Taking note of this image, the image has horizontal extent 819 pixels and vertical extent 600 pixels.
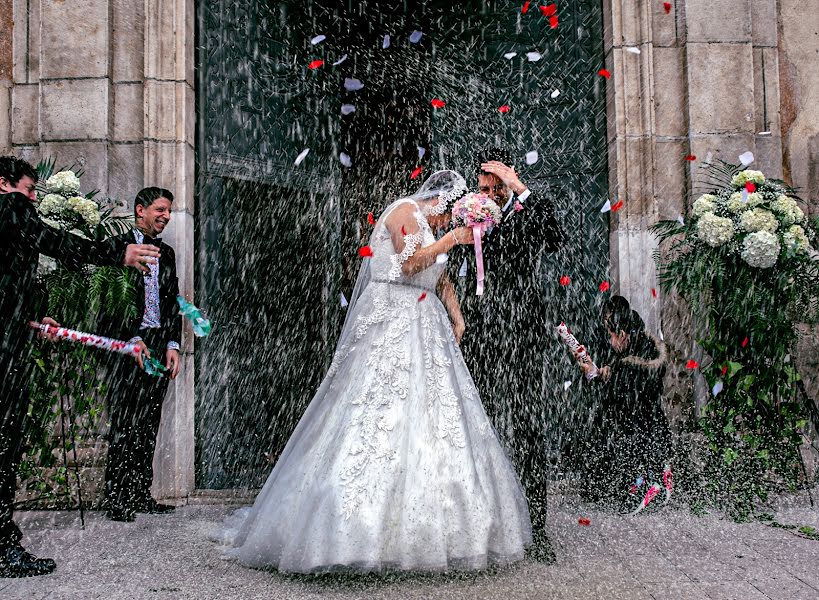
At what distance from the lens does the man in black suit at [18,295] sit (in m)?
3.78

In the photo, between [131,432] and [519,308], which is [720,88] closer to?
[519,308]

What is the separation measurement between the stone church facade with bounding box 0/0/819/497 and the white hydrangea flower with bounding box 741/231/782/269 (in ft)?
3.22

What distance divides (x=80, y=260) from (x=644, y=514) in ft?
11.5

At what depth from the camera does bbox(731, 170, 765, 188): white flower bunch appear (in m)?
5.18

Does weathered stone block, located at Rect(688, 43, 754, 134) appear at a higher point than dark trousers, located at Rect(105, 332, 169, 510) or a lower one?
higher

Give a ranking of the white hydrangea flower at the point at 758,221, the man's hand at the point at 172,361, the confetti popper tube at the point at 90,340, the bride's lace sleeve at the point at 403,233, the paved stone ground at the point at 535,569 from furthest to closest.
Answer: the man's hand at the point at 172,361, the white hydrangea flower at the point at 758,221, the confetti popper tube at the point at 90,340, the bride's lace sleeve at the point at 403,233, the paved stone ground at the point at 535,569

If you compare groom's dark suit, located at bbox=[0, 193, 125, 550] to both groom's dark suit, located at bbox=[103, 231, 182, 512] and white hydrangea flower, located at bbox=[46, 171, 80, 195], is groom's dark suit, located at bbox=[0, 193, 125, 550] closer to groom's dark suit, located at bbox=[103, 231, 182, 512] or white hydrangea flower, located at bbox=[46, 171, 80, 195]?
white hydrangea flower, located at bbox=[46, 171, 80, 195]

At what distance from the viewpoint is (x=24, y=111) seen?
6.16 metres

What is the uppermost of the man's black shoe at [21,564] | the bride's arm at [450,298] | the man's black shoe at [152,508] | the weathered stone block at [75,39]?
the weathered stone block at [75,39]

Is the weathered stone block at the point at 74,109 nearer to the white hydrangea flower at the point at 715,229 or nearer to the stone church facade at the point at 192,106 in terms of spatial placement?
the stone church facade at the point at 192,106

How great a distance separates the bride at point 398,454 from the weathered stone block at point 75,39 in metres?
3.15

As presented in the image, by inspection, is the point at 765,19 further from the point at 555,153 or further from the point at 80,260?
the point at 80,260

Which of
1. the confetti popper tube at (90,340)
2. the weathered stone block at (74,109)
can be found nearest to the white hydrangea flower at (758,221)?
the confetti popper tube at (90,340)

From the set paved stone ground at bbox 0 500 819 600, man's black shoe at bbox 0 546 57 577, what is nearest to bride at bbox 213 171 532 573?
paved stone ground at bbox 0 500 819 600
